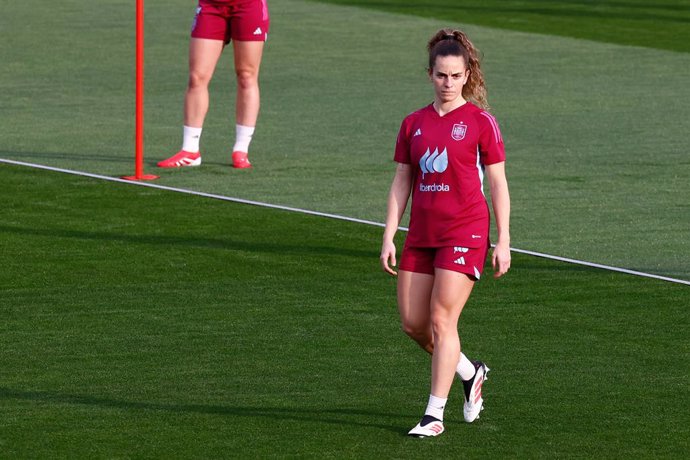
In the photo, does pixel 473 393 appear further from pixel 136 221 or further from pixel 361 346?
pixel 136 221

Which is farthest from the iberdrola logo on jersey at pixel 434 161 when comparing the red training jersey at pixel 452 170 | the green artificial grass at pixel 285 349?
the green artificial grass at pixel 285 349

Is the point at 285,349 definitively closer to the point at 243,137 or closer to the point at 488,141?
the point at 488,141

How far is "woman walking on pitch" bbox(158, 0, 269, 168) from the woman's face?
273 inches

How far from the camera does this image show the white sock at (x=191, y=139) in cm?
1527

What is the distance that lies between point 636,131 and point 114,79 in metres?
6.82

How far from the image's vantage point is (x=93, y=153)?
52.7ft

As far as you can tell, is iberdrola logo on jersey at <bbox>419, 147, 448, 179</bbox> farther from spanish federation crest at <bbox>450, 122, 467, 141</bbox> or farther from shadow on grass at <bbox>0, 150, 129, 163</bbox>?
shadow on grass at <bbox>0, 150, 129, 163</bbox>

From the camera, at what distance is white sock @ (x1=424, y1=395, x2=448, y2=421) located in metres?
8.02

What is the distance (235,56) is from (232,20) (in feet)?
1.18

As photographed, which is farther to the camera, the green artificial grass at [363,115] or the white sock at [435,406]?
the green artificial grass at [363,115]

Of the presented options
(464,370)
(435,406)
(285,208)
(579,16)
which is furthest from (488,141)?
(579,16)

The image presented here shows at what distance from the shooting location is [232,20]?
14867mm

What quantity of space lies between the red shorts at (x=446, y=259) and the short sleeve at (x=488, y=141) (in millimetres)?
430

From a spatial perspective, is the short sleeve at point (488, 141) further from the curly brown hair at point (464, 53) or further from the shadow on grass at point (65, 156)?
the shadow on grass at point (65, 156)
